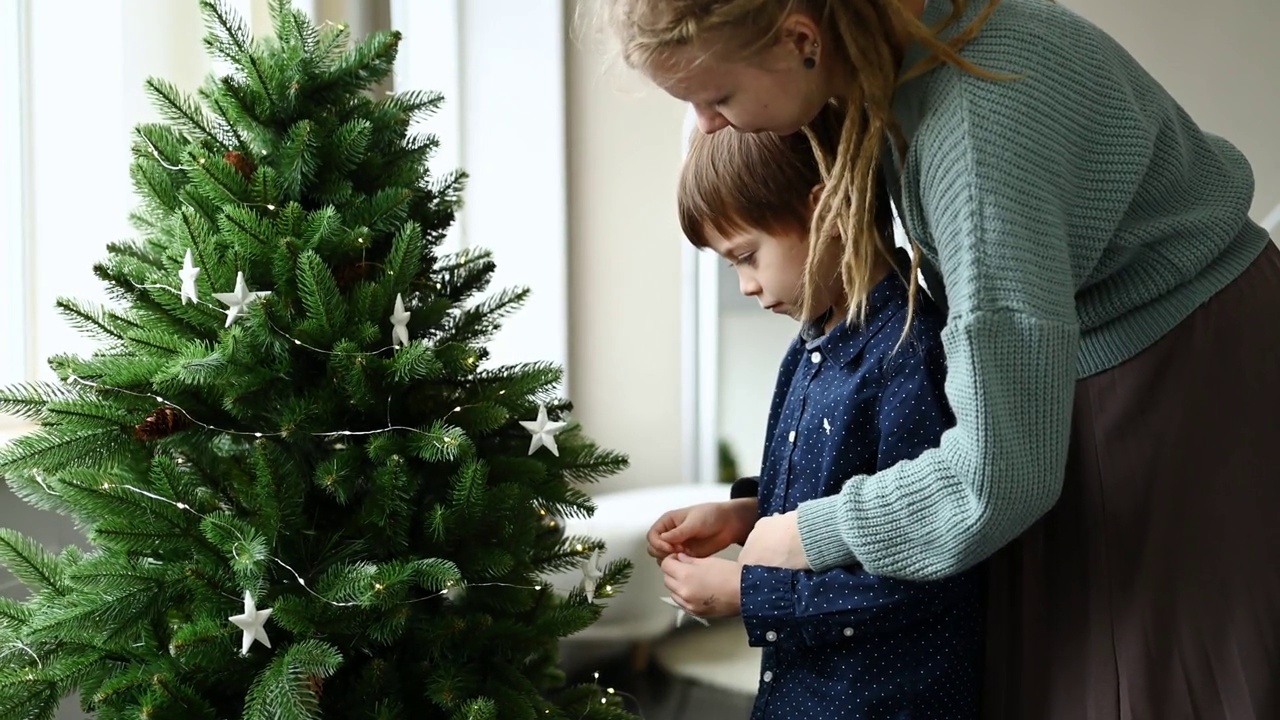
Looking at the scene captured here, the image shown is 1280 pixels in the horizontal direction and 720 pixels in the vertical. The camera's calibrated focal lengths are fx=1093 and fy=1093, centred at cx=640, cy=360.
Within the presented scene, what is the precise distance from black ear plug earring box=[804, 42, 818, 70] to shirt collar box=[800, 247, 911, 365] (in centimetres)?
29

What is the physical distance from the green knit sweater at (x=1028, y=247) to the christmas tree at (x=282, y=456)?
0.32 metres

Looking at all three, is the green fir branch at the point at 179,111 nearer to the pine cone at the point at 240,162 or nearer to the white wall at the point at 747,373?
the pine cone at the point at 240,162

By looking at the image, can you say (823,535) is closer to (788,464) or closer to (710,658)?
(788,464)

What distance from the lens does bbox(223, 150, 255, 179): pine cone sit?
1.00 meters

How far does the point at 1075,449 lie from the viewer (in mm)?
938

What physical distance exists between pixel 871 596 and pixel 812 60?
0.46m

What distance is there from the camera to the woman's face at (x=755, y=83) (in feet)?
2.78

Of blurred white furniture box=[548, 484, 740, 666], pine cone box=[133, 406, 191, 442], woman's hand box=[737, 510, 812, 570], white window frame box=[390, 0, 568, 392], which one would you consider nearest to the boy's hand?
woman's hand box=[737, 510, 812, 570]

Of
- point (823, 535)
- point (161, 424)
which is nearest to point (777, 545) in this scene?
point (823, 535)

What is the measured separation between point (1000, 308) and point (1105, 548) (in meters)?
0.26

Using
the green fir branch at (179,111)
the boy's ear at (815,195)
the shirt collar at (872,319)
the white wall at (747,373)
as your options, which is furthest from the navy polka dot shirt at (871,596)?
the white wall at (747,373)

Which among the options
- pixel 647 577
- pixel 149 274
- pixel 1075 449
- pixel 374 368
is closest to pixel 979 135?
pixel 1075 449

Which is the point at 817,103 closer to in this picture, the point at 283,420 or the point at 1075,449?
the point at 1075,449

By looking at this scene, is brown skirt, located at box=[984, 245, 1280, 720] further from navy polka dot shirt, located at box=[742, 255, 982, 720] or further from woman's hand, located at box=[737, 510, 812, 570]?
woman's hand, located at box=[737, 510, 812, 570]
